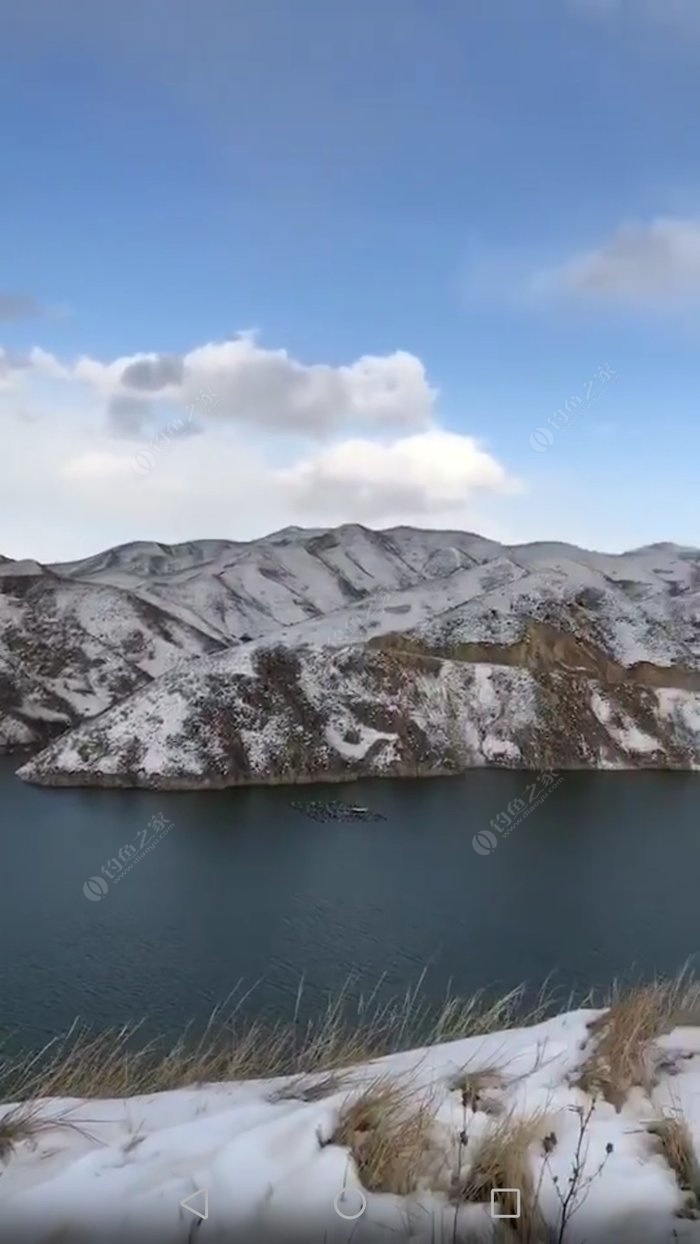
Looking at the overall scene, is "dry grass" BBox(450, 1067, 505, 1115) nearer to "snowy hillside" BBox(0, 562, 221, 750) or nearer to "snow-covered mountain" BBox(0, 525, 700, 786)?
"snow-covered mountain" BBox(0, 525, 700, 786)

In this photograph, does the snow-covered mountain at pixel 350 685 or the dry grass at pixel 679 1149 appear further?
the snow-covered mountain at pixel 350 685

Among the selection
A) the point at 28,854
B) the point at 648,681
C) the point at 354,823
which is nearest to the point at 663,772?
the point at 648,681

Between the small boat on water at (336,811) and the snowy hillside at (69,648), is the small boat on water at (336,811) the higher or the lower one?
the lower one

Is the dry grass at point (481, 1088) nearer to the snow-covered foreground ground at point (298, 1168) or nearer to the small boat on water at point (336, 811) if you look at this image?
the snow-covered foreground ground at point (298, 1168)

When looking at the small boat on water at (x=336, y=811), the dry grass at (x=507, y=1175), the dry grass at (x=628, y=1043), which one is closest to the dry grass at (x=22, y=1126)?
the dry grass at (x=507, y=1175)

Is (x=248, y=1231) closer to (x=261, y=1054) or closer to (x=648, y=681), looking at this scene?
(x=261, y=1054)

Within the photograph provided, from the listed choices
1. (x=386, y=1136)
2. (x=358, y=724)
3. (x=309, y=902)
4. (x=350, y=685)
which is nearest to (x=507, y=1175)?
(x=386, y=1136)
